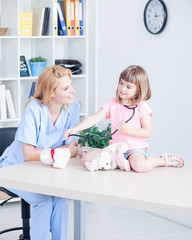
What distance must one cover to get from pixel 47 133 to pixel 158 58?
4.90 ft

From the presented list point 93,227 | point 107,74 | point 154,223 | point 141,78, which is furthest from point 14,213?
point 141,78

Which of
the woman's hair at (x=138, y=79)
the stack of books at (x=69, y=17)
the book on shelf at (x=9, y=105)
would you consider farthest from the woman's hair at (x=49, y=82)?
the stack of books at (x=69, y=17)

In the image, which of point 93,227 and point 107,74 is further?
point 107,74

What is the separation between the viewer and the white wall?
3447mm

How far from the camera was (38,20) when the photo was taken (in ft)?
13.1

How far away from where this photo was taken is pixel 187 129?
345cm

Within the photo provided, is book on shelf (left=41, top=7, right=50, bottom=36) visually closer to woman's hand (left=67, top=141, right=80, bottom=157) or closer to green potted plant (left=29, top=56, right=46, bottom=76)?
green potted plant (left=29, top=56, right=46, bottom=76)

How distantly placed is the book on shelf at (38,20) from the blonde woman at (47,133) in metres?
1.63

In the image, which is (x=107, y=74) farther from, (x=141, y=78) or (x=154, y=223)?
(x=141, y=78)

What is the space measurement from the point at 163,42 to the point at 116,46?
1.88 ft

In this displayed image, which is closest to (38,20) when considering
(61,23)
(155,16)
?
(61,23)

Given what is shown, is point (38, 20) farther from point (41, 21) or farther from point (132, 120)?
point (132, 120)

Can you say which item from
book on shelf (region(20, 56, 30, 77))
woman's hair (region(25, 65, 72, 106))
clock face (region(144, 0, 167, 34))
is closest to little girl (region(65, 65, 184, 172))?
woman's hair (region(25, 65, 72, 106))

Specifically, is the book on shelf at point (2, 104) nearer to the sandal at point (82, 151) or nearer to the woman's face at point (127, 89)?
the sandal at point (82, 151)
